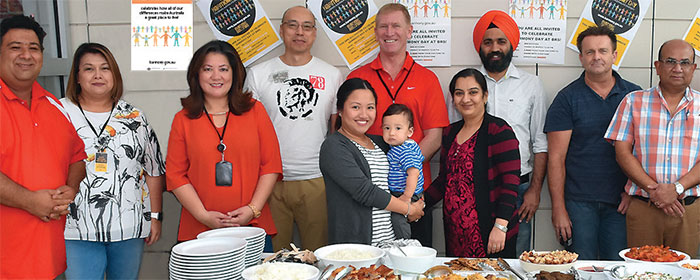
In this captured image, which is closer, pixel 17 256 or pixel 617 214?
pixel 17 256

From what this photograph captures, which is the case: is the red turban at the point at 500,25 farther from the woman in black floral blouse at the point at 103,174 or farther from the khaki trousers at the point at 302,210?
the woman in black floral blouse at the point at 103,174

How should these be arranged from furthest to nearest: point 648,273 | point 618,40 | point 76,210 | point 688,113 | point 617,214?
point 618,40, point 617,214, point 688,113, point 76,210, point 648,273

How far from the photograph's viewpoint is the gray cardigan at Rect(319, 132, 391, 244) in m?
2.01

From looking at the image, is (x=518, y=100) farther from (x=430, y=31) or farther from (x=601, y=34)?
(x=430, y=31)

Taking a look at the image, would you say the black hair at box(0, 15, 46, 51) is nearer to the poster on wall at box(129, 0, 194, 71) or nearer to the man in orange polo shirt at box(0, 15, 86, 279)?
the man in orange polo shirt at box(0, 15, 86, 279)

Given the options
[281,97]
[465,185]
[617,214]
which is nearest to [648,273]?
[465,185]

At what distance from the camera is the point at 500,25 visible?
292cm

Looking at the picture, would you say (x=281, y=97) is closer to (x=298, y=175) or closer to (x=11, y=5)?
(x=298, y=175)

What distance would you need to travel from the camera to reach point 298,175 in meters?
2.93

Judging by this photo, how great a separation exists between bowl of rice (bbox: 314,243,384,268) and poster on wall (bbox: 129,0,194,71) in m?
2.23

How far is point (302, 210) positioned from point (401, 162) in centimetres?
99

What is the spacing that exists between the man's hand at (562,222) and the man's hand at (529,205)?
13 cm

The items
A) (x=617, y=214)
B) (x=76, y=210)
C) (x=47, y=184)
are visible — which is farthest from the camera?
(x=617, y=214)

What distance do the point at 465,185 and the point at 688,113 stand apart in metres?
1.33
